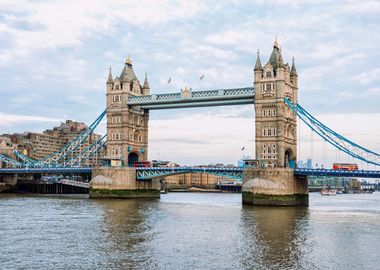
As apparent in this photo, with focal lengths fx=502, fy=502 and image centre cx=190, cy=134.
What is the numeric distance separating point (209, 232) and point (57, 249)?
1461 cm

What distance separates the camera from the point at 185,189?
192 metres

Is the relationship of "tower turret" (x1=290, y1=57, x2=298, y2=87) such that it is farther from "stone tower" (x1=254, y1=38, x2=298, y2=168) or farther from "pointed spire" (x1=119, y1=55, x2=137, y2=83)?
"pointed spire" (x1=119, y1=55, x2=137, y2=83)

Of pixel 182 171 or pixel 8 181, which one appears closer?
pixel 182 171

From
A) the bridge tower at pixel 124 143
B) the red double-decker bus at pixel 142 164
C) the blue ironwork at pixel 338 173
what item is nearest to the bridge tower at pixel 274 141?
the blue ironwork at pixel 338 173

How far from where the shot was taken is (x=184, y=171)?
287 feet

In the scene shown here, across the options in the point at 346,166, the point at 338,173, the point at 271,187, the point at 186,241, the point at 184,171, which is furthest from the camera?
the point at 184,171

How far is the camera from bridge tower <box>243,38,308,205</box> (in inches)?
2921

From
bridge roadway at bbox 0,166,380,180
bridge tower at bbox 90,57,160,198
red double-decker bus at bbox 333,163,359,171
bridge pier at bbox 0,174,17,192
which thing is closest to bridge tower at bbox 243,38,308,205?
bridge roadway at bbox 0,166,380,180

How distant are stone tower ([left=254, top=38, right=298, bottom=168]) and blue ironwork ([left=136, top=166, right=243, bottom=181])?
4705 mm

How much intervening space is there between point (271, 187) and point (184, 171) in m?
18.6

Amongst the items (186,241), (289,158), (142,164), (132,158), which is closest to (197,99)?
(142,164)

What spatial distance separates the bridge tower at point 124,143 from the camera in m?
92.0

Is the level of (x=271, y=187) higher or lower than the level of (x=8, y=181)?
lower

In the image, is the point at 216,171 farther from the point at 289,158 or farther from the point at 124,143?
the point at 124,143
